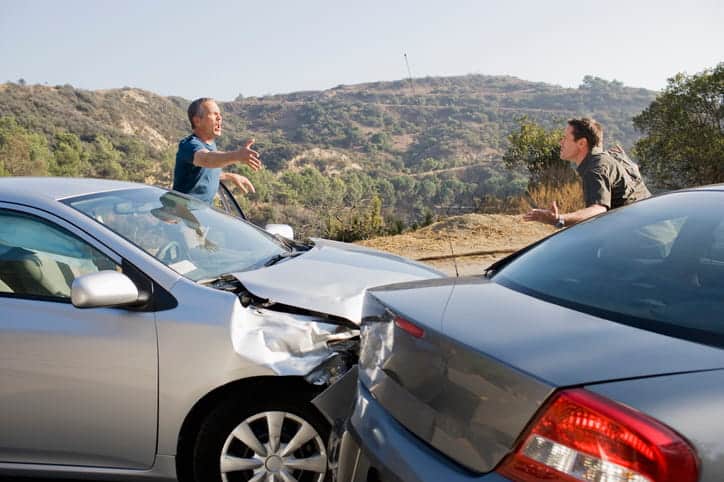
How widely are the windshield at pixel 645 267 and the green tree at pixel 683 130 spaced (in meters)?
19.4

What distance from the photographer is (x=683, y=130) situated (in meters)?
21.4

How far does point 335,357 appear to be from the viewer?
2934mm

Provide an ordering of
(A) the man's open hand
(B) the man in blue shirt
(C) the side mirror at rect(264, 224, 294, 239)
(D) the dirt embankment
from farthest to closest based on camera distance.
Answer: (D) the dirt embankment, (A) the man's open hand, (B) the man in blue shirt, (C) the side mirror at rect(264, 224, 294, 239)

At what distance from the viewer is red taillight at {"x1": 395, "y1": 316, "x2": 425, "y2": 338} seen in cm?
187

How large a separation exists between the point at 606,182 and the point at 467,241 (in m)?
7.07

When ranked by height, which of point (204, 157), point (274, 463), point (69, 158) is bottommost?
point (69, 158)

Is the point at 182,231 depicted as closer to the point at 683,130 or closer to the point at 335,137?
the point at 683,130

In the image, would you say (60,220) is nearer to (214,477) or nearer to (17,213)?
(17,213)

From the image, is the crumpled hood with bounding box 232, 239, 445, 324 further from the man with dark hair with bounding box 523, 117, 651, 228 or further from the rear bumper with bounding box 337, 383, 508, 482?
the man with dark hair with bounding box 523, 117, 651, 228

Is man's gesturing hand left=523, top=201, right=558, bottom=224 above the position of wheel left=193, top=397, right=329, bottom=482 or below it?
above

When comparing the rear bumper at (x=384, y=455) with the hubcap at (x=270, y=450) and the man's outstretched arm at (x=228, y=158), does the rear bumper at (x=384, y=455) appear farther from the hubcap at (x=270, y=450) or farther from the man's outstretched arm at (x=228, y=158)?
the man's outstretched arm at (x=228, y=158)

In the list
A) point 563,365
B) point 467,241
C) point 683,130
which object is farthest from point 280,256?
point 683,130

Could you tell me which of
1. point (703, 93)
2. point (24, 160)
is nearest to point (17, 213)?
point (703, 93)

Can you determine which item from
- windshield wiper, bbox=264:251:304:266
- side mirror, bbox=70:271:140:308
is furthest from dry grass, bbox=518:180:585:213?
side mirror, bbox=70:271:140:308
